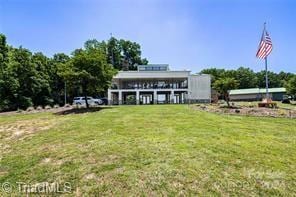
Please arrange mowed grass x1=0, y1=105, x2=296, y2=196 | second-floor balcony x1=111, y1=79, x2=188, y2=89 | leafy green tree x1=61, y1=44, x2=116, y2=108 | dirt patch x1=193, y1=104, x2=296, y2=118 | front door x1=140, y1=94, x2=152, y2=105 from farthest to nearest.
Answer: front door x1=140, y1=94, x2=152, y2=105, second-floor balcony x1=111, y1=79, x2=188, y2=89, leafy green tree x1=61, y1=44, x2=116, y2=108, dirt patch x1=193, y1=104, x2=296, y2=118, mowed grass x1=0, y1=105, x2=296, y2=196

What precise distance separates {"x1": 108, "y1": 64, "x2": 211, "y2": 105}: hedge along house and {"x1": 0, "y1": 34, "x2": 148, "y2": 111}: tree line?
5291 millimetres

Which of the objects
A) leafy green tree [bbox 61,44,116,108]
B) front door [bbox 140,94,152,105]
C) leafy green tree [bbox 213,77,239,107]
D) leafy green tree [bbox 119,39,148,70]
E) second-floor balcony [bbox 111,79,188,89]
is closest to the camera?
leafy green tree [bbox 61,44,116,108]

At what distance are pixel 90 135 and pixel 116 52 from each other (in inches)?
2594

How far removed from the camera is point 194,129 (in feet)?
41.4

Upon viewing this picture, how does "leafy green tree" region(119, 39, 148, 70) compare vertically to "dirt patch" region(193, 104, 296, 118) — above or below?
above

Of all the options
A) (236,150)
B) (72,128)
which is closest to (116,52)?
(72,128)

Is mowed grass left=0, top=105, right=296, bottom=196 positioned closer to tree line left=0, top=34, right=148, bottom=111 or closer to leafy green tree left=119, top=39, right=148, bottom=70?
tree line left=0, top=34, right=148, bottom=111

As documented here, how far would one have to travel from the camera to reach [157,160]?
845cm

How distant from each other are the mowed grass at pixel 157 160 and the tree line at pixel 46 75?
13.1 m

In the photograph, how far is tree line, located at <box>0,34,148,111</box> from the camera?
84.0 ft

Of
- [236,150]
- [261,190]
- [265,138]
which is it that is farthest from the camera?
[265,138]

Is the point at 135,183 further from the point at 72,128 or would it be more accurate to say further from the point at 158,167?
the point at 72,128

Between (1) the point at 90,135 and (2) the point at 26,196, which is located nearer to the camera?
(2) the point at 26,196

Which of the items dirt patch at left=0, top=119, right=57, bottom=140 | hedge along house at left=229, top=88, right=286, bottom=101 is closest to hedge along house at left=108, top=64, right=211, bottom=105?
dirt patch at left=0, top=119, right=57, bottom=140
